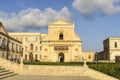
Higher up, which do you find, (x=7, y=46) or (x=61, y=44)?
(x=61, y=44)

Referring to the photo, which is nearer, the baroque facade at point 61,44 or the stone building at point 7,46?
the stone building at point 7,46

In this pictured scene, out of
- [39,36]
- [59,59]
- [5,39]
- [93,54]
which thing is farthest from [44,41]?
[93,54]

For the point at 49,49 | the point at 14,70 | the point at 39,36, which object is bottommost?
the point at 14,70

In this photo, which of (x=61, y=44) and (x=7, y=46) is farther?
(x=61, y=44)

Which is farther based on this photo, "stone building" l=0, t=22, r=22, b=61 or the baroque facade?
the baroque facade

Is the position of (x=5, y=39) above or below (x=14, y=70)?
above

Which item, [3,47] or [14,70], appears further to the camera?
[3,47]

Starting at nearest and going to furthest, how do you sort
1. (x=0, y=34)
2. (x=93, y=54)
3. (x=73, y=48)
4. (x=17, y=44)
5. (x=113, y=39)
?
(x=0, y=34)
(x=73, y=48)
(x=17, y=44)
(x=113, y=39)
(x=93, y=54)

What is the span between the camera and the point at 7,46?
5369 centimetres

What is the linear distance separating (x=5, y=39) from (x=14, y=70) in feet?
63.4

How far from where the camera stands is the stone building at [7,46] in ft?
162

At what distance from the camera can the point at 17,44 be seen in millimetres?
63781

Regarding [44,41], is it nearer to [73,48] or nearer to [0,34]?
[73,48]

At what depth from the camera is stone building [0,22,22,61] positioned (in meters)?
49.4
